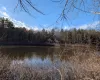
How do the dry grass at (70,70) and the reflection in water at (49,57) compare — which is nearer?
the dry grass at (70,70)

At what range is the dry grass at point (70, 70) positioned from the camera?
5453 millimetres

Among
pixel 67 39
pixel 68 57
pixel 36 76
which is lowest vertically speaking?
pixel 36 76

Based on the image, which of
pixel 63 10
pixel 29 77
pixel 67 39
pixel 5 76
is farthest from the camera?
pixel 67 39

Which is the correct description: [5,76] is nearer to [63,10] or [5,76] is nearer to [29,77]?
[29,77]

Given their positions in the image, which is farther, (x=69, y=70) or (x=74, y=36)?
(x=74, y=36)

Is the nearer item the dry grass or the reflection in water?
the dry grass

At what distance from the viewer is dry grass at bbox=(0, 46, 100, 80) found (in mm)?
5453

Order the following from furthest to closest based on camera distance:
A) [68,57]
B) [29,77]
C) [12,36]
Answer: [12,36]
[68,57]
[29,77]

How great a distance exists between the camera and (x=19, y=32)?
5162cm

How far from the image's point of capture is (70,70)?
21.6 ft

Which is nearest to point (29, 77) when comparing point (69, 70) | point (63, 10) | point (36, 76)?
point (36, 76)

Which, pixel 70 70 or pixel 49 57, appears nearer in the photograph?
pixel 70 70

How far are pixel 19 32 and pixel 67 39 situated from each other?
44186 millimetres

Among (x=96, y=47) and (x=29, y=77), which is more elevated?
(x=96, y=47)
